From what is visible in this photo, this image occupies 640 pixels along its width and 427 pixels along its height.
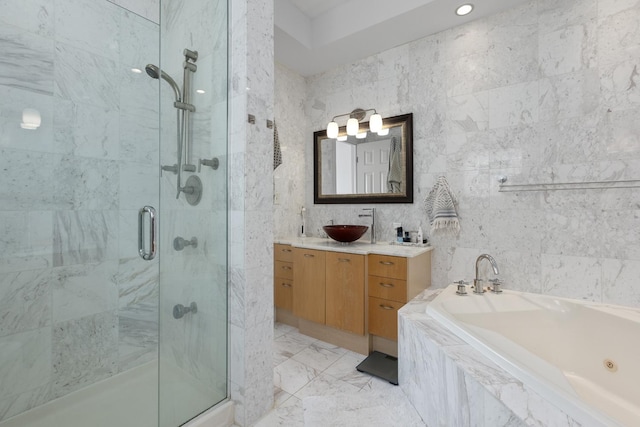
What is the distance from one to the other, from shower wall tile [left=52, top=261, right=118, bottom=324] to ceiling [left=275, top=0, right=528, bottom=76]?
226 cm

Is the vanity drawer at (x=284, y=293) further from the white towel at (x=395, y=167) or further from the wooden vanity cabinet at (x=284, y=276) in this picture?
the white towel at (x=395, y=167)

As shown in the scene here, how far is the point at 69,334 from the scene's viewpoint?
158 cm

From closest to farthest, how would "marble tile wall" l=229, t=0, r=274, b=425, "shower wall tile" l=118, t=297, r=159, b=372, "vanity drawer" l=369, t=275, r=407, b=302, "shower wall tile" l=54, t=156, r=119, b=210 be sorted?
"marble tile wall" l=229, t=0, r=274, b=425
"shower wall tile" l=54, t=156, r=119, b=210
"shower wall tile" l=118, t=297, r=159, b=372
"vanity drawer" l=369, t=275, r=407, b=302

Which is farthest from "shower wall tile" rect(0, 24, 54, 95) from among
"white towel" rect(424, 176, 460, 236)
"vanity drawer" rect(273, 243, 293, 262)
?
"white towel" rect(424, 176, 460, 236)

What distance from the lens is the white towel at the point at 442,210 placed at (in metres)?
2.32

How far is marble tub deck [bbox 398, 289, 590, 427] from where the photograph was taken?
937mm

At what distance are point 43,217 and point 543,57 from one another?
10.8ft

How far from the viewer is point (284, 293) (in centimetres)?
275

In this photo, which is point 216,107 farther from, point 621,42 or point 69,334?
point 621,42

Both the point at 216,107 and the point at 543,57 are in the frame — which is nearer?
the point at 216,107

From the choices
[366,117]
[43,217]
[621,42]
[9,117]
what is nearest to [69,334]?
[43,217]

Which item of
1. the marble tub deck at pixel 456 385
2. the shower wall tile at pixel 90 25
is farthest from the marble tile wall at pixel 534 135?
the shower wall tile at pixel 90 25

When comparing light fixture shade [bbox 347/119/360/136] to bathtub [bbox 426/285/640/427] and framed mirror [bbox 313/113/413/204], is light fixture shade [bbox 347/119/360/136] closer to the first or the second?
framed mirror [bbox 313/113/413/204]

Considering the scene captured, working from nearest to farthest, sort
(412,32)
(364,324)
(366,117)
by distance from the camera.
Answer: (364,324) → (412,32) → (366,117)
